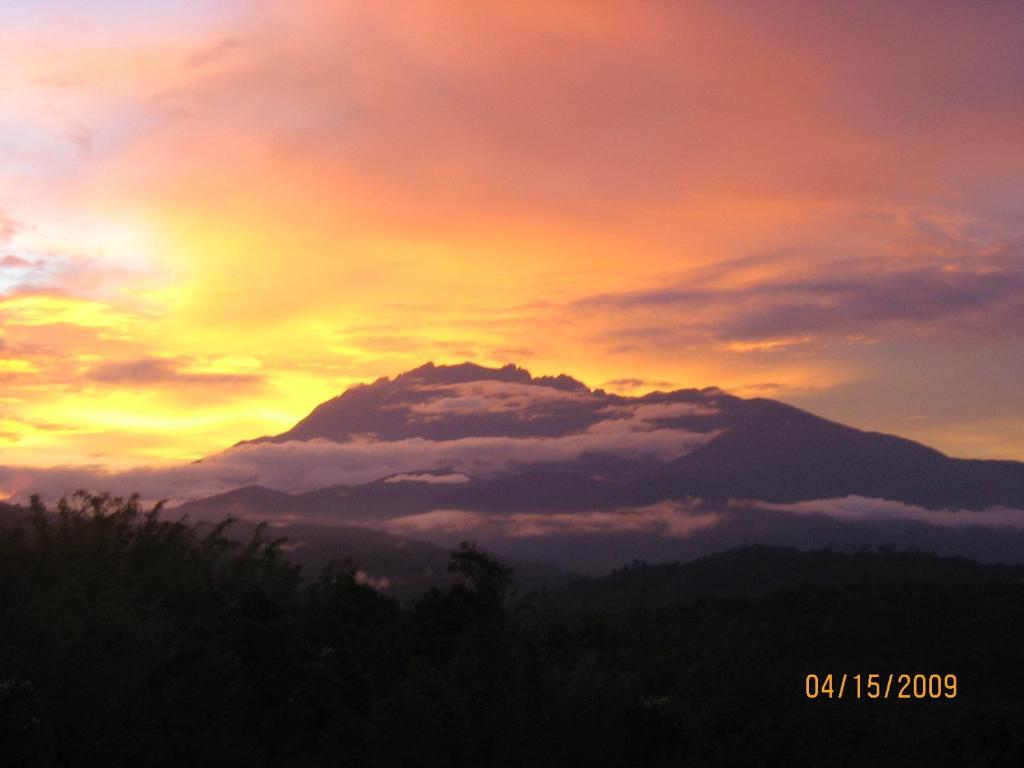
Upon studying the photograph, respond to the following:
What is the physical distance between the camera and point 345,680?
73.5 ft

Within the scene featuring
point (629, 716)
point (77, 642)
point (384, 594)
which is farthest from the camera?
point (384, 594)

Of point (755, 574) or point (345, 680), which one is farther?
point (755, 574)

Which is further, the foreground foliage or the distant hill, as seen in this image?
the distant hill

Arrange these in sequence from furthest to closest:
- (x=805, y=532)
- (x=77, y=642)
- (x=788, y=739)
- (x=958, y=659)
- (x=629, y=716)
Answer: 1. (x=805, y=532)
2. (x=958, y=659)
3. (x=788, y=739)
4. (x=629, y=716)
5. (x=77, y=642)

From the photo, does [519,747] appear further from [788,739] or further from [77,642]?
[77,642]

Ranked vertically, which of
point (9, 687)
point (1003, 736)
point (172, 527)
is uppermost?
point (172, 527)

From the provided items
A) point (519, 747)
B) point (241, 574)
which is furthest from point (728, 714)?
point (241, 574)

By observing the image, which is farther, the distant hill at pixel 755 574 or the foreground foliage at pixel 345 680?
the distant hill at pixel 755 574

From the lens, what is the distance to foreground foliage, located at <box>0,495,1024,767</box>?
1708 centimetres

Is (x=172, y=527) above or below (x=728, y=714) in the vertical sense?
above

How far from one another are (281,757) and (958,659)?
24705mm

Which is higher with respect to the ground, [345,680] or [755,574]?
[755,574]

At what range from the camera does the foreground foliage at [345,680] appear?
1708cm

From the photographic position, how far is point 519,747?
19.2 metres
